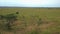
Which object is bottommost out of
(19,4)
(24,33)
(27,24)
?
(24,33)

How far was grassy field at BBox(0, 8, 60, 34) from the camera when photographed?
188cm

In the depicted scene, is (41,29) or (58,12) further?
(58,12)

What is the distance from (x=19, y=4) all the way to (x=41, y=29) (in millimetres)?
607

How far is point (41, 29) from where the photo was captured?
6.17ft

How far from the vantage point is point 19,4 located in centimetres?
212

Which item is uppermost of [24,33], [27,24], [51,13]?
[51,13]

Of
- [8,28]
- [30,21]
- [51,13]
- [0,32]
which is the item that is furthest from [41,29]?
[0,32]

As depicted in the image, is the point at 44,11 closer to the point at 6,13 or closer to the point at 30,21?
the point at 30,21

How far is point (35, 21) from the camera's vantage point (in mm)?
1972

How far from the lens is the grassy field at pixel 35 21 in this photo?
1.88 m

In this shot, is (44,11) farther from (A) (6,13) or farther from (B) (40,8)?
(A) (6,13)

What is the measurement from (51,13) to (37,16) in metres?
0.24

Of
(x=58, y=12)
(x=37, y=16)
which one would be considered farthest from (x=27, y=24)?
(x=58, y=12)

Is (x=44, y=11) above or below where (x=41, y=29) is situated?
above
